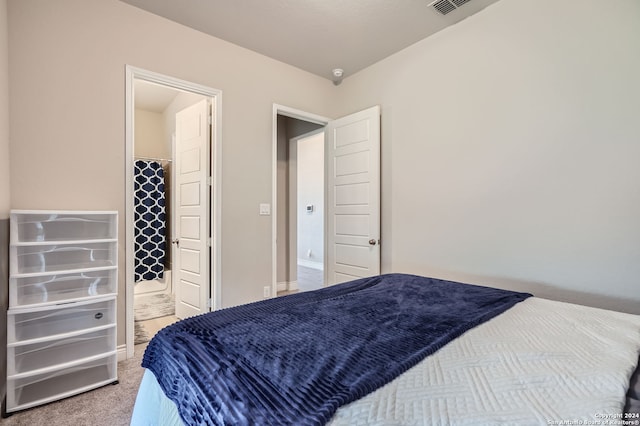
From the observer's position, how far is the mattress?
669 millimetres

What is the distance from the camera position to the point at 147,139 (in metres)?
4.89

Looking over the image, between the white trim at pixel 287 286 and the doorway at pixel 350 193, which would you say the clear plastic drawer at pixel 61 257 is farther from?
the white trim at pixel 287 286

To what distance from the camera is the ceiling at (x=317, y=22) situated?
247 cm

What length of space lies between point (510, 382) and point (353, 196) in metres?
2.76

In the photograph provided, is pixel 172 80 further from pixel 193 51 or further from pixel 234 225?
pixel 234 225

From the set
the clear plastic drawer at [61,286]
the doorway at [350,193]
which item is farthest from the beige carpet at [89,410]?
the doorway at [350,193]

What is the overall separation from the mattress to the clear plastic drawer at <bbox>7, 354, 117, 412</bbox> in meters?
1.05

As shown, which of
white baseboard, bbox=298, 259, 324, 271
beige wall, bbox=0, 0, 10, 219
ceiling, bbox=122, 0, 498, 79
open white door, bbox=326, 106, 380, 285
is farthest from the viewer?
white baseboard, bbox=298, 259, 324, 271

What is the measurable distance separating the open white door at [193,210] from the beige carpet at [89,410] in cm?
106

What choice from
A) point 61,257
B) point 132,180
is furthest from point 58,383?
point 132,180

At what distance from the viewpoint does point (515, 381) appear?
2.62ft

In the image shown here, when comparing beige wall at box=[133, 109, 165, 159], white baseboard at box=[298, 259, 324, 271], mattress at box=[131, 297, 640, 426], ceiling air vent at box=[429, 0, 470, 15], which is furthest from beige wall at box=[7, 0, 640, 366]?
white baseboard at box=[298, 259, 324, 271]

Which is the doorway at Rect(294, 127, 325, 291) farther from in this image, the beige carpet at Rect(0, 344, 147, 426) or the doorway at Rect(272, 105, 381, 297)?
the beige carpet at Rect(0, 344, 147, 426)

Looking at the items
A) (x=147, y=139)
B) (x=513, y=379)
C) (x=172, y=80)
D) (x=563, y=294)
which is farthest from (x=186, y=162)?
(x=563, y=294)
